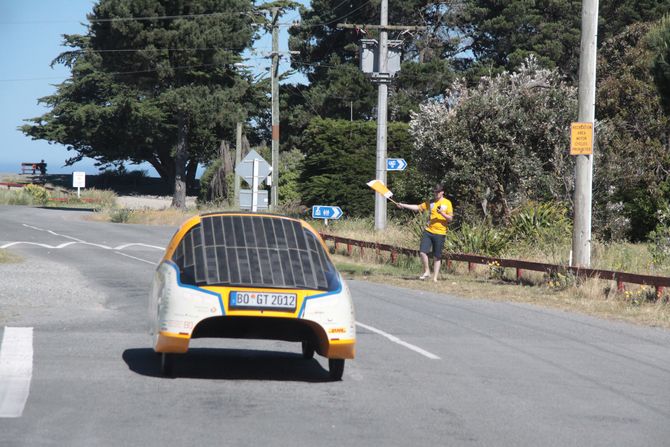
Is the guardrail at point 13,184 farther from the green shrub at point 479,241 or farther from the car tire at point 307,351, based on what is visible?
the car tire at point 307,351

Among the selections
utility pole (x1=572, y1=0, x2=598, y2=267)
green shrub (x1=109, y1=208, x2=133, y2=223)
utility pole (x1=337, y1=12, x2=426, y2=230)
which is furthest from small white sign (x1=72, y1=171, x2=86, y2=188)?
utility pole (x1=572, y1=0, x2=598, y2=267)

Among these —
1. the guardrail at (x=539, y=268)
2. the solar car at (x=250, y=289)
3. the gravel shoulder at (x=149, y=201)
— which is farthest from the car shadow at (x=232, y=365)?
the gravel shoulder at (x=149, y=201)

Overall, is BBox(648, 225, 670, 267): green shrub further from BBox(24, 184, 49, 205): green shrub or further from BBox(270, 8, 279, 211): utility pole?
BBox(24, 184, 49, 205): green shrub

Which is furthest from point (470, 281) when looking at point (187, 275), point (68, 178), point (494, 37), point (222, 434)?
point (68, 178)

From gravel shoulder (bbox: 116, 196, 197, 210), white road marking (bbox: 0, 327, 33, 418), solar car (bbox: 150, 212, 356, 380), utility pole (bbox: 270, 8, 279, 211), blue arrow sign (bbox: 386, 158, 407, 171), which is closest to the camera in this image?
white road marking (bbox: 0, 327, 33, 418)

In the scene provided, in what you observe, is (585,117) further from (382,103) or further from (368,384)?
(382,103)

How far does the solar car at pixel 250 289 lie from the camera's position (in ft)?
29.5

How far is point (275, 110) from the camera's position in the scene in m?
44.6

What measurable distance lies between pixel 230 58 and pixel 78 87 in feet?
43.2

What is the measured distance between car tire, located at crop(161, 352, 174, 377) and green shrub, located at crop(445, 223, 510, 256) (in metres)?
16.3

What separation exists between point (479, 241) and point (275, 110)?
21.0m

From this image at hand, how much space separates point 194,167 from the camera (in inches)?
3118

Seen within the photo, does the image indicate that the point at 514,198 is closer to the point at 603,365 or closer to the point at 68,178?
the point at 603,365

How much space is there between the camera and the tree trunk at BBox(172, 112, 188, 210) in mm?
65250
